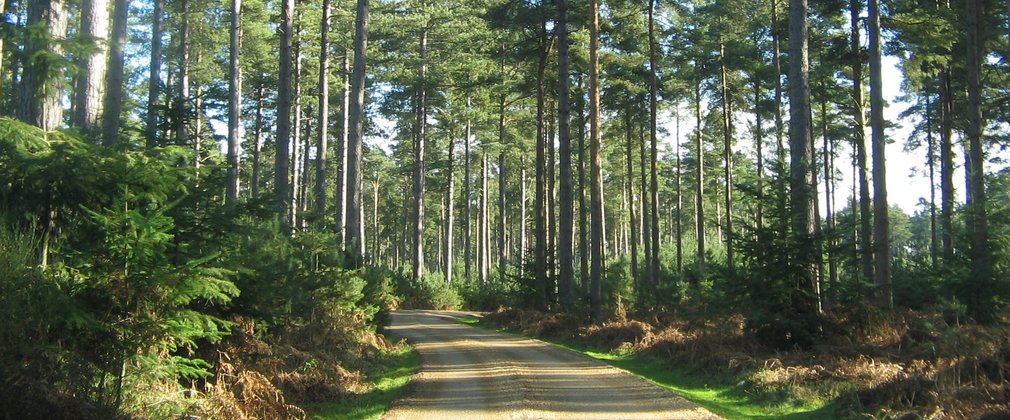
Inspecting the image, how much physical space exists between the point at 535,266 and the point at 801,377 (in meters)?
16.6

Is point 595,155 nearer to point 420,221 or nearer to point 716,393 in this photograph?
point 716,393

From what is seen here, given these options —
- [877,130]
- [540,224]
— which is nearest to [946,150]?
[877,130]

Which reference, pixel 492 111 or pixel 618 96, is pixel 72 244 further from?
pixel 492 111

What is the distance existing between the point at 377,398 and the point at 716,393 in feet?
19.0

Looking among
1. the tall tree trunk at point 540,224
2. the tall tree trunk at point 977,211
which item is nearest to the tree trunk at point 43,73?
the tall tree trunk at point 977,211

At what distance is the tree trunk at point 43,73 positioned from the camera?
846 centimetres

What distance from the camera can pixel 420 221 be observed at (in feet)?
129

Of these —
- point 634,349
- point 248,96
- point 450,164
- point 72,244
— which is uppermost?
point 248,96

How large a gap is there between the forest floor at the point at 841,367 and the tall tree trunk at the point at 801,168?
0.86m

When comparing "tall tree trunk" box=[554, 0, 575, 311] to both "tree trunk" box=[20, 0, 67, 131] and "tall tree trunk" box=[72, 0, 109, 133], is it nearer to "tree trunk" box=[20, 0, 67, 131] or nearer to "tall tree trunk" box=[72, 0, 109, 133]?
"tall tree trunk" box=[72, 0, 109, 133]

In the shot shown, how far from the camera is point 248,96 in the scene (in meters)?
38.0

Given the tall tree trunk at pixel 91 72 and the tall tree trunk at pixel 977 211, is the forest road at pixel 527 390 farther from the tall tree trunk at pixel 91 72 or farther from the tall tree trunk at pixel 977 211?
the tall tree trunk at pixel 977 211

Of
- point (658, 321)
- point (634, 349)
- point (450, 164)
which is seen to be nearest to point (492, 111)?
point (450, 164)

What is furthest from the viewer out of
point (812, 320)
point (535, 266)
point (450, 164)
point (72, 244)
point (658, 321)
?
point (450, 164)
